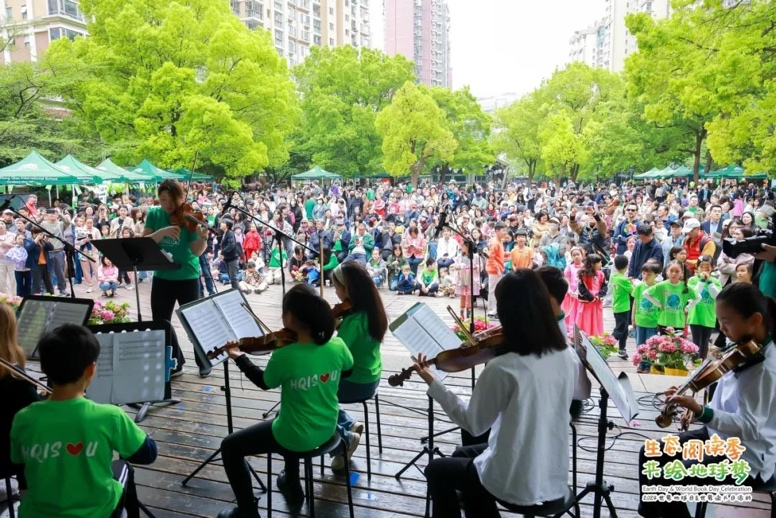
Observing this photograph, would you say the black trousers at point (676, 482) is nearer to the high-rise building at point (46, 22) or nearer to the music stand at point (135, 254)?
the music stand at point (135, 254)

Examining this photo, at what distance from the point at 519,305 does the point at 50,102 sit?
24.3 m

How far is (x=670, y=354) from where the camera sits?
541cm

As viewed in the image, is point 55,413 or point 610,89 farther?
point 610,89

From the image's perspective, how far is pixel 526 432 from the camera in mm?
2195

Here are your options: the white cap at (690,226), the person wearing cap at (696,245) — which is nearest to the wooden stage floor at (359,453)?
the person wearing cap at (696,245)

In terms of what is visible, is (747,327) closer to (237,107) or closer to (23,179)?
(23,179)

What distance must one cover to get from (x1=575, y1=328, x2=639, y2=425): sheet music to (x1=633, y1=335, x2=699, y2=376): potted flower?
297 centimetres

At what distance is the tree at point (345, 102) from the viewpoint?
115 ft

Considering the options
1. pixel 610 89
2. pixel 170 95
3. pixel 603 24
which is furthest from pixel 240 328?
pixel 603 24

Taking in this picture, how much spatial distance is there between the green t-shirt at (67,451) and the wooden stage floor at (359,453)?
3.80ft

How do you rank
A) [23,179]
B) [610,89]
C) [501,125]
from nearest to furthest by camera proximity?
[23,179], [610,89], [501,125]

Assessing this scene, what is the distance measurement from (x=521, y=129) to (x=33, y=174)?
116ft

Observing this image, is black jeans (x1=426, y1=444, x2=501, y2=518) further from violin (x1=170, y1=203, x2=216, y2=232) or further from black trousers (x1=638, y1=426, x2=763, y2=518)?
violin (x1=170, y1=203, x2=216, y2=232)

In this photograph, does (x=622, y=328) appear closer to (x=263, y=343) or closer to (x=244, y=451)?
(x=263, y=343)
